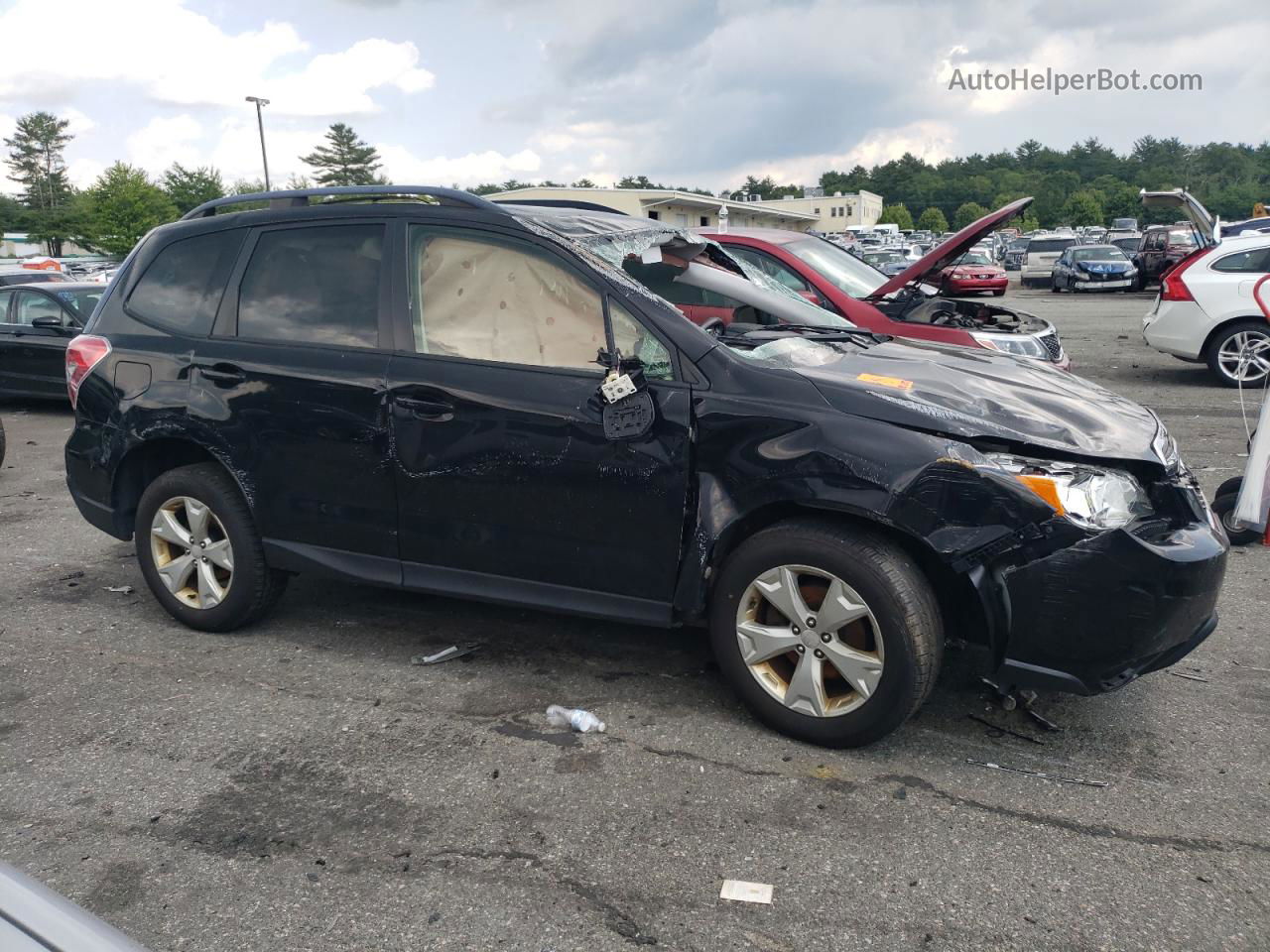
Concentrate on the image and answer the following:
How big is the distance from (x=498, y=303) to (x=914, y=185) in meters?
150

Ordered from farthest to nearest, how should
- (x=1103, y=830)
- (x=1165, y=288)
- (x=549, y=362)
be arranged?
(x=1165, y=288) → (x=549, y=362) → (x=1103, y=830)

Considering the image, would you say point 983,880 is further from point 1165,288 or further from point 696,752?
point 1165,288

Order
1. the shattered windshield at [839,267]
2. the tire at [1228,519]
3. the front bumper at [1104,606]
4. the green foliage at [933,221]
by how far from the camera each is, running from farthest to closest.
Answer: the green foliage at [933,221] → the shattered windshield at [839,267] → the tire at [1228,519] → the front bumper at [1104,606]

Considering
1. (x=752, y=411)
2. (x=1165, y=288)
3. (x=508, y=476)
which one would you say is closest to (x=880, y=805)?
(x=752, y=411)

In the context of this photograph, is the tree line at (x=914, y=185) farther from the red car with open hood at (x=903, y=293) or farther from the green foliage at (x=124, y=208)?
the red car with open hood at (x=903, y=293)

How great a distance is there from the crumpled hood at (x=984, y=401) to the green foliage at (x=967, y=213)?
381 feet

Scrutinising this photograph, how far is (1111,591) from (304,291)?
10.9 ft

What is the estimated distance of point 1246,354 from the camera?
1079cm

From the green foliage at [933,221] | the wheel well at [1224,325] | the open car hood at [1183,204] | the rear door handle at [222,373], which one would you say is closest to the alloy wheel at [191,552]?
the rear door handle at [222,373]

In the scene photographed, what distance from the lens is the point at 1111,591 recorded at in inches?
123

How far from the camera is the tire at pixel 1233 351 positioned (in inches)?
438

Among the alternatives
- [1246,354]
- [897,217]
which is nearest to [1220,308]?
[1246,354]

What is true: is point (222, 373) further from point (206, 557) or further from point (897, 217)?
point (897, 217)

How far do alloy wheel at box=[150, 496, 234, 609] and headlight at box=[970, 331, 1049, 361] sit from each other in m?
5.33
